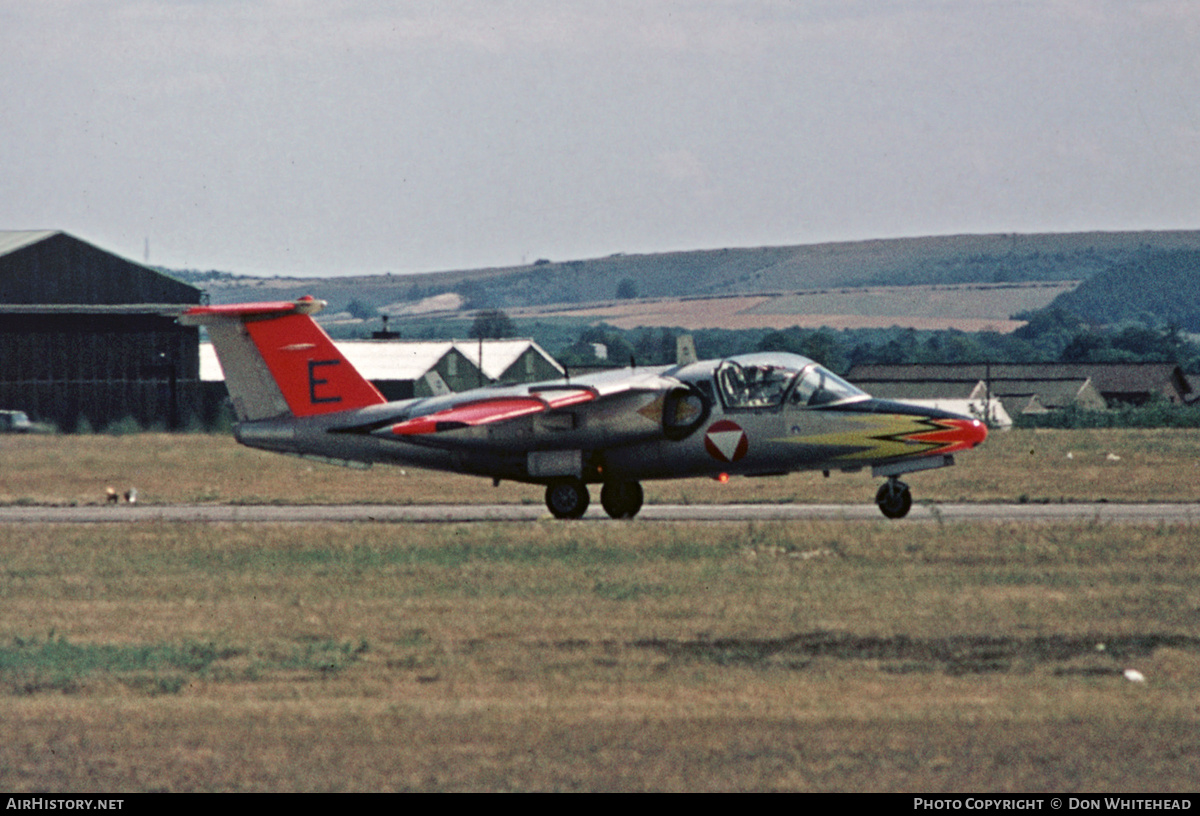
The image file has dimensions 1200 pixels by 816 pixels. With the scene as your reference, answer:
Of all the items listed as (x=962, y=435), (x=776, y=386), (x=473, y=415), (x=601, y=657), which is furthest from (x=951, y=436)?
(x=601, y=657)

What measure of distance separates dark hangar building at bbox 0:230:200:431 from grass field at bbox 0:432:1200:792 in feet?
134

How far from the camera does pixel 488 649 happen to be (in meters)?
14.0

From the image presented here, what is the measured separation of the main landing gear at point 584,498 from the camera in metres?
26.0

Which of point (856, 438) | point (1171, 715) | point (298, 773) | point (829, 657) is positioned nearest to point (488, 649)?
point (829, 657)

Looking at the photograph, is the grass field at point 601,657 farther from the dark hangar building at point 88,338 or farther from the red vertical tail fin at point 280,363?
the dark hangar building at point 88,338

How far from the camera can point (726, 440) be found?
82.2 ft

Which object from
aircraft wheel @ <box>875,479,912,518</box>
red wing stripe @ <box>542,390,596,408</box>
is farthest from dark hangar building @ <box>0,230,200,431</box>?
aircraft wheel @ <box>875,479,912,518</box>

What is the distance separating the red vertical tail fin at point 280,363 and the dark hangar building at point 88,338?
3704cm

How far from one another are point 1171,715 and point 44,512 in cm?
2323

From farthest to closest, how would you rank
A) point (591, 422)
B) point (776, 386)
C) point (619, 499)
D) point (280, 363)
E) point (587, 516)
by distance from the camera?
point (587, 516) < point (280, 363) < point (619, 499) < point (591, 422) < point (776, 386)

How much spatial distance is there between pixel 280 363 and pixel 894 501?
10.7m

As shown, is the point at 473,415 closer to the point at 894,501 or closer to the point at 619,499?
the point at 619,499

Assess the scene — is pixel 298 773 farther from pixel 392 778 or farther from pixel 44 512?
pixel 44 512

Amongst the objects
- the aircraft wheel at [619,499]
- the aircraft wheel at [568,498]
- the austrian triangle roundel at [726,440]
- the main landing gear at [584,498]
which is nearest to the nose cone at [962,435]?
the austrian triangle roundel at [726,440]
